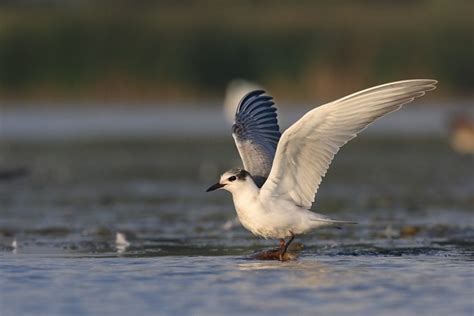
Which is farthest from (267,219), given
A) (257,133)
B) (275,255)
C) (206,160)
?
Result: (206,160)

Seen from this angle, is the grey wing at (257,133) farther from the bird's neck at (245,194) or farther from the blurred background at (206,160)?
the blurred background at (206,160)

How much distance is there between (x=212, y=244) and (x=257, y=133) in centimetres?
113

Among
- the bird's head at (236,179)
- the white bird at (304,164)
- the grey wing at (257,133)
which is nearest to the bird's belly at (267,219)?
the white bird at (304,164)

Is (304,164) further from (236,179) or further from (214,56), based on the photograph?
(214,56)

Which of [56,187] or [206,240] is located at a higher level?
[56,187]

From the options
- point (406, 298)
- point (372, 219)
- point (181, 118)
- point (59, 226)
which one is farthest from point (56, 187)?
point (181, 118)

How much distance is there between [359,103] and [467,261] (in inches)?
59.5

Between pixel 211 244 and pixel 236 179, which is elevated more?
pixel 236 179

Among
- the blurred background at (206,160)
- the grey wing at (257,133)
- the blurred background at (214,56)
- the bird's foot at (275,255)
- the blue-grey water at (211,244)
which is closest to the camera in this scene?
the blue-grey water at (211,244)

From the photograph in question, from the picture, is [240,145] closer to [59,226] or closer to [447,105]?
[59,226]

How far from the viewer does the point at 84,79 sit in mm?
32938

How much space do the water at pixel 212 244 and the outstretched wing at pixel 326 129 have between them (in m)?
0.71

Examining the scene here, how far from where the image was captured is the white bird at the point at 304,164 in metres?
10.2

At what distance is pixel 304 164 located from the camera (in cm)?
1059
